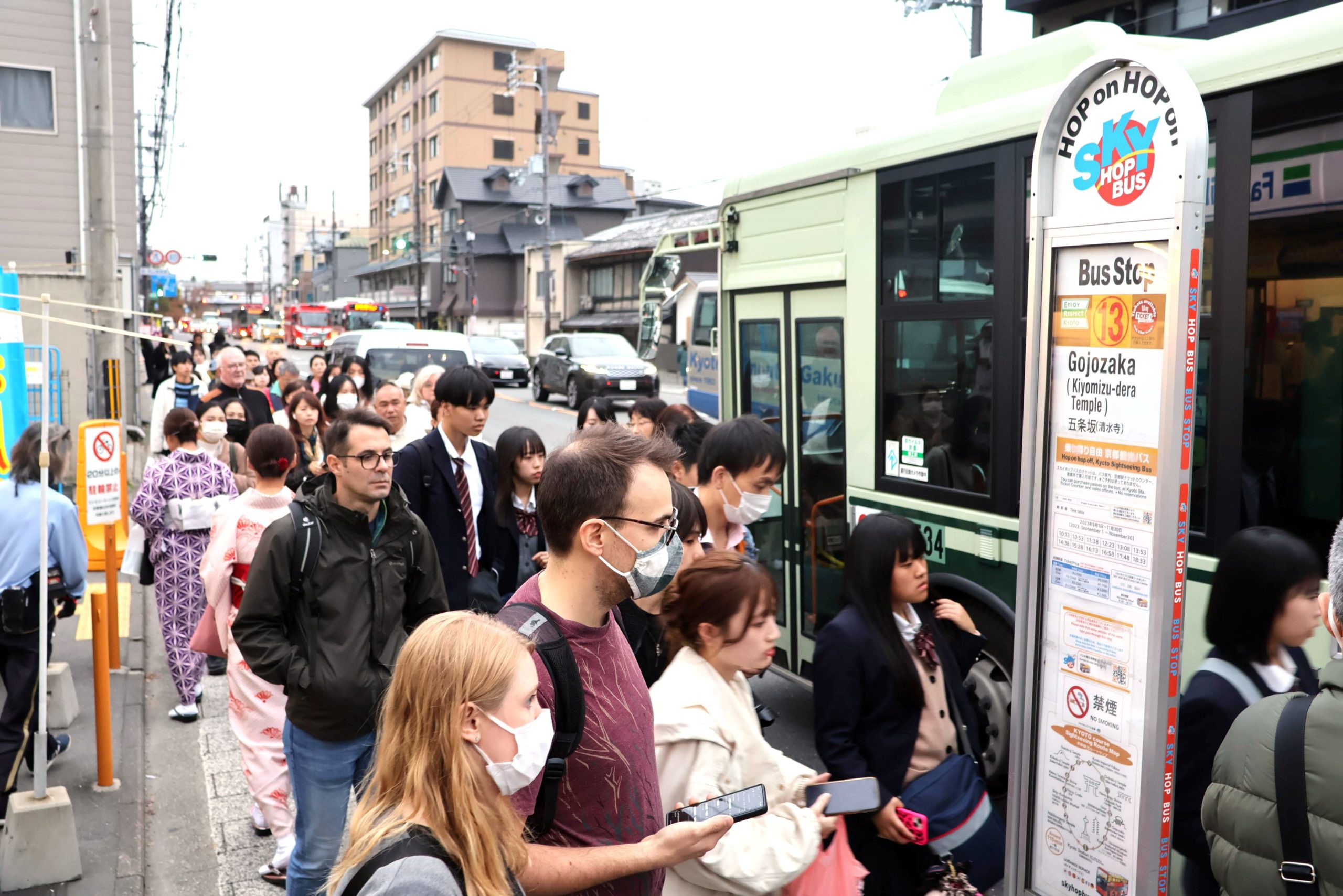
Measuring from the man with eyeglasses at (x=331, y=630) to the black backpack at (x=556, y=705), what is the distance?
1.73 metres

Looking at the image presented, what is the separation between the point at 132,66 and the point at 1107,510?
2812 centimetres

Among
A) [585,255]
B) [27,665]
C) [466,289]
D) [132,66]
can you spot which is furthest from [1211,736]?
[466,289]

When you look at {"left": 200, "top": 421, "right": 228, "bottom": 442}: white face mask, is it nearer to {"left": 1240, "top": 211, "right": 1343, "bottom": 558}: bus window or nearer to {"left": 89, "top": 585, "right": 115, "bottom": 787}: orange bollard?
{"left": 89, "top": 585, "right": 115, "bottom": 787}: orange bollard

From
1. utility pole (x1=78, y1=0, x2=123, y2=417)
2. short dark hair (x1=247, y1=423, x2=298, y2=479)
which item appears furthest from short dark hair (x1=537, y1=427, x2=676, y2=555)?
utility pole (x1=78, y1=0, x2=123, y2=417)

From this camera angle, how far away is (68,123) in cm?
2172

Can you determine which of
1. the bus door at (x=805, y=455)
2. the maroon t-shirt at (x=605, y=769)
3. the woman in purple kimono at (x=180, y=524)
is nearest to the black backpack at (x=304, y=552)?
the maroon t-shirt at (x=605, y=769)

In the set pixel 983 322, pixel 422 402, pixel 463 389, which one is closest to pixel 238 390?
pixel 422 402

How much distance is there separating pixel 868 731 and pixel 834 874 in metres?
0.58

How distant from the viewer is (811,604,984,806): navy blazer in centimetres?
309

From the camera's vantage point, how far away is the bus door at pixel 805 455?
5754 mm

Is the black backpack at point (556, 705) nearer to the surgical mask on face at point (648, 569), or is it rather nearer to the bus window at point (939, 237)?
the surgical mask on face at point (648, 569)

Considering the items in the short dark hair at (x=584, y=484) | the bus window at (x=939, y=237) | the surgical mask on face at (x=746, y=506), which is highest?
the bus window at (x=939, y=237)

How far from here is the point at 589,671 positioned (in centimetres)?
210

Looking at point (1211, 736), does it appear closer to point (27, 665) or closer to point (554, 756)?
point (554, 756)
